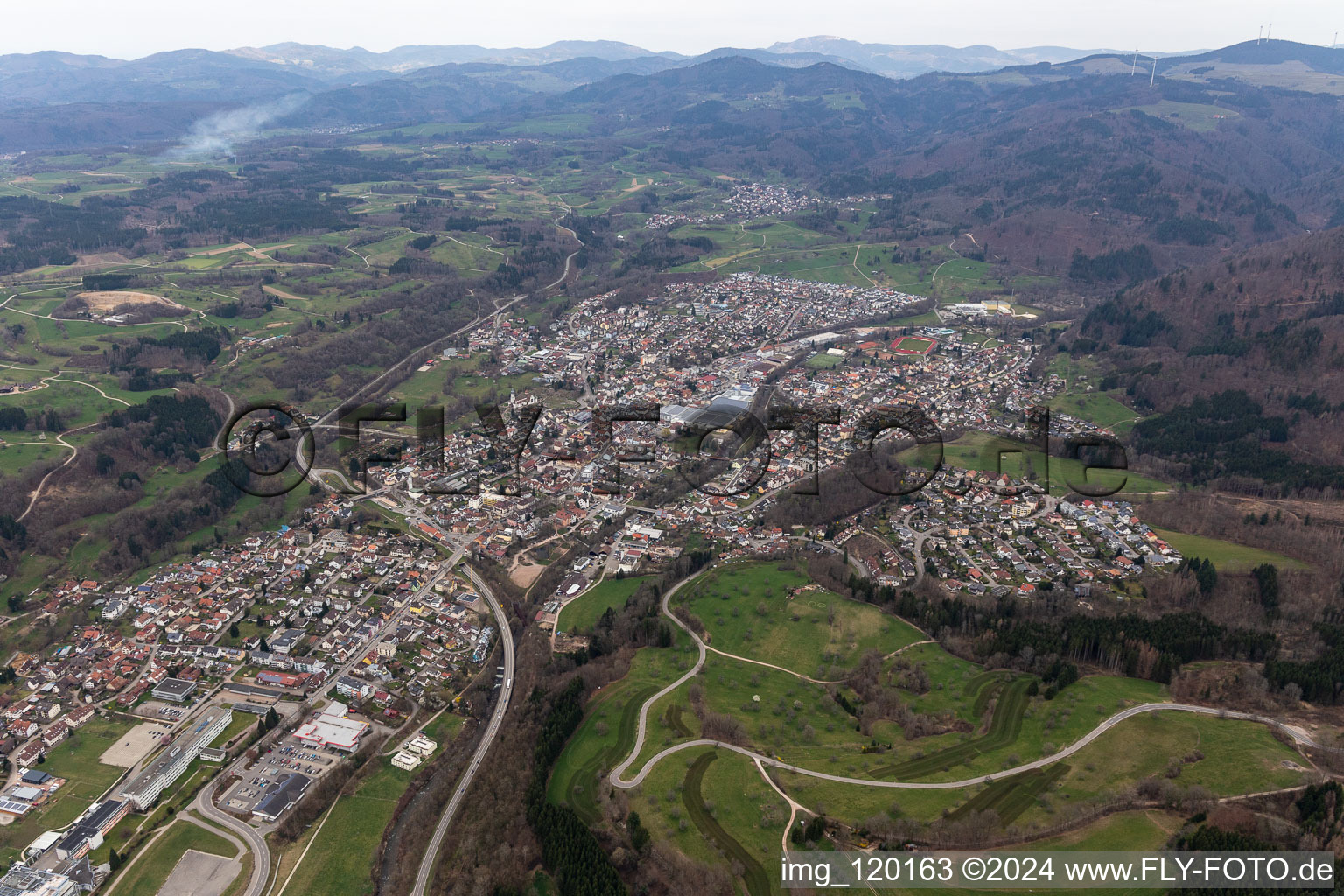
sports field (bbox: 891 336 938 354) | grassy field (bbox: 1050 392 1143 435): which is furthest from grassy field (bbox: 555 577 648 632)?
sports field (bbox: 891 336 938 354)

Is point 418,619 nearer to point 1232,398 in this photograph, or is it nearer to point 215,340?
point 215,340

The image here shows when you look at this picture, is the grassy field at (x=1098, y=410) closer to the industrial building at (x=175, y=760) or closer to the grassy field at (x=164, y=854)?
the industrial building at (x=175, y=760)

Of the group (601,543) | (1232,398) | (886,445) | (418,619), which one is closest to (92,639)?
(418,619)

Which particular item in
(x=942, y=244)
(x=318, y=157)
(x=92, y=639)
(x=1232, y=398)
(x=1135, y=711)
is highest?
(x=318, y=157)

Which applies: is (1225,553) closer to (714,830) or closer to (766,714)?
(766,714)

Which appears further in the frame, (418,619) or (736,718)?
(418,619)

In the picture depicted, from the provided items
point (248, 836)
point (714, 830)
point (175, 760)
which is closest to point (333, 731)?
point (248, 836)

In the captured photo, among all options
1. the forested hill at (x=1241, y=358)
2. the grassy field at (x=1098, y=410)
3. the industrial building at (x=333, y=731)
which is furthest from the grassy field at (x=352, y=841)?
the grassy field at (x=1098, y=410)
